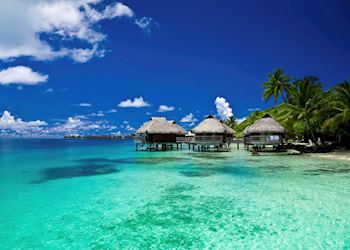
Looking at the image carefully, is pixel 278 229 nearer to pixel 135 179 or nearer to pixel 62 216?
pixel 62 216

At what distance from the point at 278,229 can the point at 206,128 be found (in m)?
19.2

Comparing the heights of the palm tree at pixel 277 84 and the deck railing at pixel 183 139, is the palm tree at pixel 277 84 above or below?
above

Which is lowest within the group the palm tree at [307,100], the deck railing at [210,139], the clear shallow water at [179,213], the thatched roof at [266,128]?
the clear shallow water at [179,213]

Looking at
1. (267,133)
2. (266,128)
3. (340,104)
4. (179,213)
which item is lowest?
(179,213)

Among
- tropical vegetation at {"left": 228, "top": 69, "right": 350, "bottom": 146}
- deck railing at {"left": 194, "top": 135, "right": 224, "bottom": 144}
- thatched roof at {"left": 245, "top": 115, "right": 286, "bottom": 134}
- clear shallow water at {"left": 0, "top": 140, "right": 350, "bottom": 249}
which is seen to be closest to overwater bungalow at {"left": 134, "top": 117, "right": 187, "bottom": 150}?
deck railing at {"left": 194, "top": 135, "right": 224, "bottom": 144}

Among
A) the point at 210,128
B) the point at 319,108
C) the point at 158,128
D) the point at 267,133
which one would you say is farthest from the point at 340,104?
the point at 158,128

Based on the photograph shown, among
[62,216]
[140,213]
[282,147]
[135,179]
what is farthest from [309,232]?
[282,147]

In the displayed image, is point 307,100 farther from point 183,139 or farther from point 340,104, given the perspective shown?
point 183,139

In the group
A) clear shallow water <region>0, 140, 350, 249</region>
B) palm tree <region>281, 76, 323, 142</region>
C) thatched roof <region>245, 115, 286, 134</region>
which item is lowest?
clear shallow water <region>0, 140, 350, 249</region>

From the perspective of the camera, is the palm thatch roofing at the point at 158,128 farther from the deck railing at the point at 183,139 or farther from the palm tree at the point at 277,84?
the palm tree at the point at 277,84

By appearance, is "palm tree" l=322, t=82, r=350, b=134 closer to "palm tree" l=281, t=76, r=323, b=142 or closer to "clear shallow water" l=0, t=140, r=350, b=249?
"palm tree" l=281, t=76, r=323, b=142

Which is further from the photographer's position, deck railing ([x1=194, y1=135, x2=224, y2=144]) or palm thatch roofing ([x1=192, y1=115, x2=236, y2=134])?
deck railing ([x1=194, y1=135, x2=224, y2=144])

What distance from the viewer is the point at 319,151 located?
20203 mm

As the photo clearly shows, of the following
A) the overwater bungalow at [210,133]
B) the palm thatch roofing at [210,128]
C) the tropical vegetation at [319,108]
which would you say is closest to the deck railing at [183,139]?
the overwater bungalow at [210,133]
